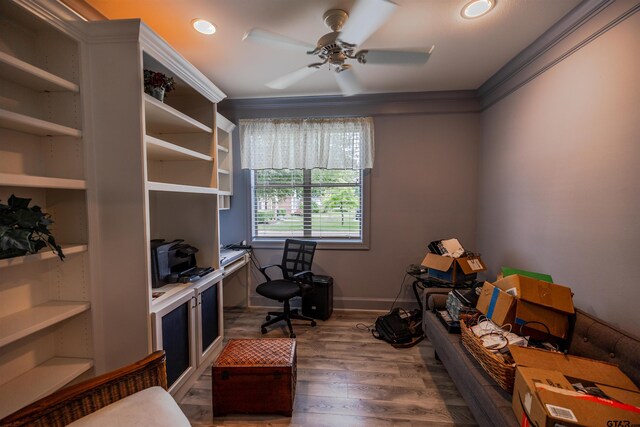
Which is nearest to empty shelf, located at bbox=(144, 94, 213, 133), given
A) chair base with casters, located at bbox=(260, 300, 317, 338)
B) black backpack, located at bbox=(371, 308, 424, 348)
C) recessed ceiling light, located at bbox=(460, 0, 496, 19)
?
chair base with casters, located at bbox=(260, 300, 317, 338)

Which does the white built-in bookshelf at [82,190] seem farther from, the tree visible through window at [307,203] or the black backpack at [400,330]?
the black backpack at [400,330]

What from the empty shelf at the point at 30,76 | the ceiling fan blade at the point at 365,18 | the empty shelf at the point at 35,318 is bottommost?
the empty shelf at the point at 35,318

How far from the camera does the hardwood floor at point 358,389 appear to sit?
5.74ft

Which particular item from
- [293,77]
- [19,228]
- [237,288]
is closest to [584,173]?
[293,77]

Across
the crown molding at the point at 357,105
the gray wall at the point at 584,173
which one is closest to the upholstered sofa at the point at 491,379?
the gray wall at the point at 584,173

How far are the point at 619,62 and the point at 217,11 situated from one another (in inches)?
97.6

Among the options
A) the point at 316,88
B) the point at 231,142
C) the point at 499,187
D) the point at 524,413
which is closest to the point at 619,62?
the point at 499,187

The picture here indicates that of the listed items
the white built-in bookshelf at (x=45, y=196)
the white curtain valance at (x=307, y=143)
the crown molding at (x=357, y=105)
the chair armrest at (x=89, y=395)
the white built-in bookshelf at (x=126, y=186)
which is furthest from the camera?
the white curtain valance at (x=307, y=143)

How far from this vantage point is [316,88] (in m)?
3.00

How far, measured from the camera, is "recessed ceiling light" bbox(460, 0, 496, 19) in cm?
169

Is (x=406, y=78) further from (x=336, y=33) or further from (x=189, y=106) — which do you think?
(x=189, y=106)

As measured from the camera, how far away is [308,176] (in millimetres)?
3453

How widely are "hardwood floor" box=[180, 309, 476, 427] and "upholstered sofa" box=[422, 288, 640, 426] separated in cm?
34

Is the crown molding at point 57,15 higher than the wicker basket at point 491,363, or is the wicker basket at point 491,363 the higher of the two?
the crown molding at point 57,15
